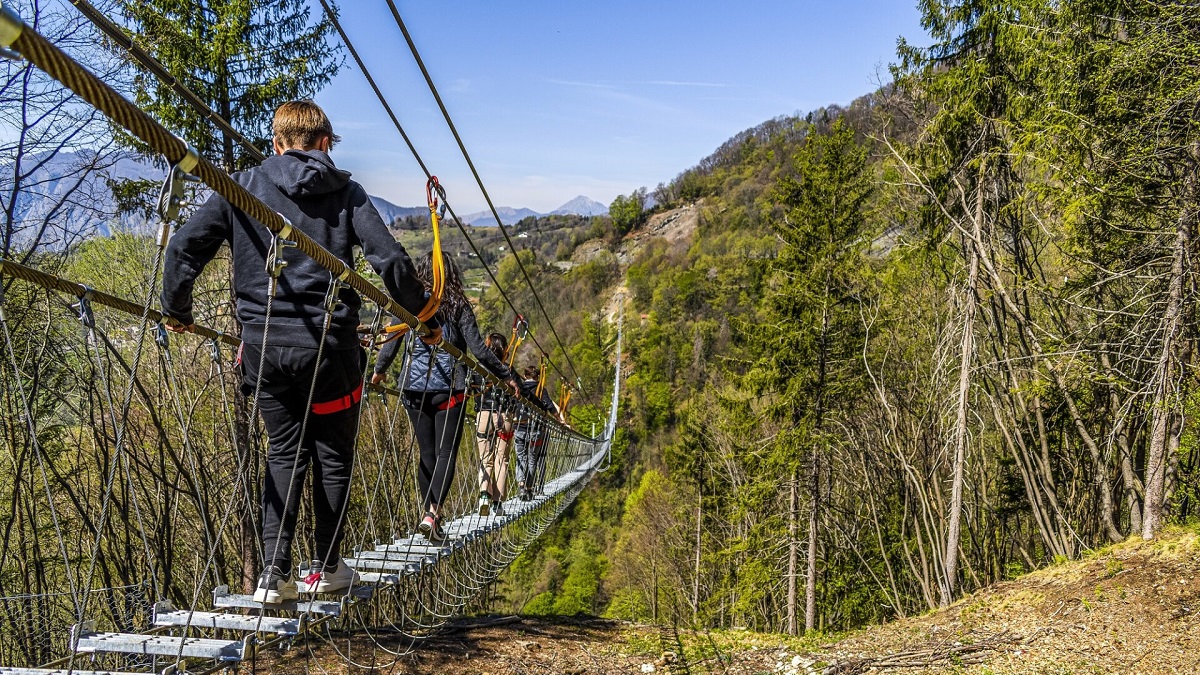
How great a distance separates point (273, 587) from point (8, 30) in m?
1.42

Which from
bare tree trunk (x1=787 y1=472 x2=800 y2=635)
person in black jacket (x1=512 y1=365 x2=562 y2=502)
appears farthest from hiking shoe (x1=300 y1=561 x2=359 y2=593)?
bare tree trunk (x1=787 y1=472 x2=800 y2=635)

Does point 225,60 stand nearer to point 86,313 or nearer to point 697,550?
point 86,313

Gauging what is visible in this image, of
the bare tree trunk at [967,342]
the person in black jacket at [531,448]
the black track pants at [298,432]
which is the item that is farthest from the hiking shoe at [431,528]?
the bare tree trunk at [967,342]

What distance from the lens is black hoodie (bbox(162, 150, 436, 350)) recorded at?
6.05ft

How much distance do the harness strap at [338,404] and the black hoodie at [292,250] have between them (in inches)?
6.7

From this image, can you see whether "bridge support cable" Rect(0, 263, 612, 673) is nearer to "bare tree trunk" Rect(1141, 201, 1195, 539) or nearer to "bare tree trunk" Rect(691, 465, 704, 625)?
"bare tree trunk" Rect(1141, 201, 1195, 539)

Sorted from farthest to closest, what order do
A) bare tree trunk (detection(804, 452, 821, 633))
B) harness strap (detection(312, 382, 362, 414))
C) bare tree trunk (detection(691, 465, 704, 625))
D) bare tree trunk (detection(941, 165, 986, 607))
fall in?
bare tree trunk (detection(691, 465, 704, 625)), bare tree trunk (detection(804, 452, 821, 633)), bare tree trunk (detection(941, 165, 986, 607)), harness strap (detection(312, 382, 362, 414))

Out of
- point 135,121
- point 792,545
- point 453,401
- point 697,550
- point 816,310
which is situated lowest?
point 697,550

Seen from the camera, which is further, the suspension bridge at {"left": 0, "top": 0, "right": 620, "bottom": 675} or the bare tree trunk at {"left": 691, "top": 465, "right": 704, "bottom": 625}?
the bare tree trunk at {"left": 691, "top": 465, "right": 704, "bottom": 625}

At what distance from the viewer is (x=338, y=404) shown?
2.08m

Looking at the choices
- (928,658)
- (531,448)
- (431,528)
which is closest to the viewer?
(431,528)

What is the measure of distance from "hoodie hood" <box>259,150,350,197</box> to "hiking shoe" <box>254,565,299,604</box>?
0.92 metres

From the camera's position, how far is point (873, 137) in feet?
29.0

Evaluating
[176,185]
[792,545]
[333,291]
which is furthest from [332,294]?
[792,545]
